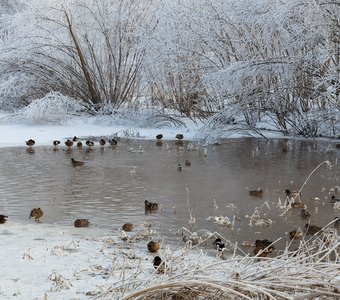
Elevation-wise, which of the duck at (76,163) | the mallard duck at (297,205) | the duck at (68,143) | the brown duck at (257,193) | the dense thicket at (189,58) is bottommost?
the mallard duck at (297,205)

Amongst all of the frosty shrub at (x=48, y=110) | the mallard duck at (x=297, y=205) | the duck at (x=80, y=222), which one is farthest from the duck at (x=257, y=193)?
the frosty shrub at (x=48, y=110)

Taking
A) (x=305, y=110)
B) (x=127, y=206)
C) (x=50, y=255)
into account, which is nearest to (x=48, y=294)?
(x=50, y=255)

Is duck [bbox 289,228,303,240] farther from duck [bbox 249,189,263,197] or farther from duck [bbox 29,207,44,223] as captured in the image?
duck [bbox 29,207,44,223]

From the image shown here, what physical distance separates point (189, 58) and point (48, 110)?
348 cm

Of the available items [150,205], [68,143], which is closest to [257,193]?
[150,205]

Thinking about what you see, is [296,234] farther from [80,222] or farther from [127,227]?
[80,222]

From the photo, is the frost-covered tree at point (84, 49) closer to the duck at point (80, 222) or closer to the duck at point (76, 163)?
the duck at point (76, 163)

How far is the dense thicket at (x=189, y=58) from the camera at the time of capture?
36.4 feet

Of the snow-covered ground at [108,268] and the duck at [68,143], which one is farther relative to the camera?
the duck at [68,143]

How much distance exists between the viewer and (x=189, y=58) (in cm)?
1385

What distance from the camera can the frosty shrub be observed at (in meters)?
13.9

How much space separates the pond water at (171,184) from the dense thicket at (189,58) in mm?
1149

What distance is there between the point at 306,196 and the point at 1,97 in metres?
11.8

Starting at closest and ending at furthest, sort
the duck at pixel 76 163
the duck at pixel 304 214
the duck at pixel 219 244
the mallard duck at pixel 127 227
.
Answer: the duck at pixel 219 244 < the mallard duck at pixel 127 227 < the duck at pixel 304 214 < the duck at pixel 76 163
